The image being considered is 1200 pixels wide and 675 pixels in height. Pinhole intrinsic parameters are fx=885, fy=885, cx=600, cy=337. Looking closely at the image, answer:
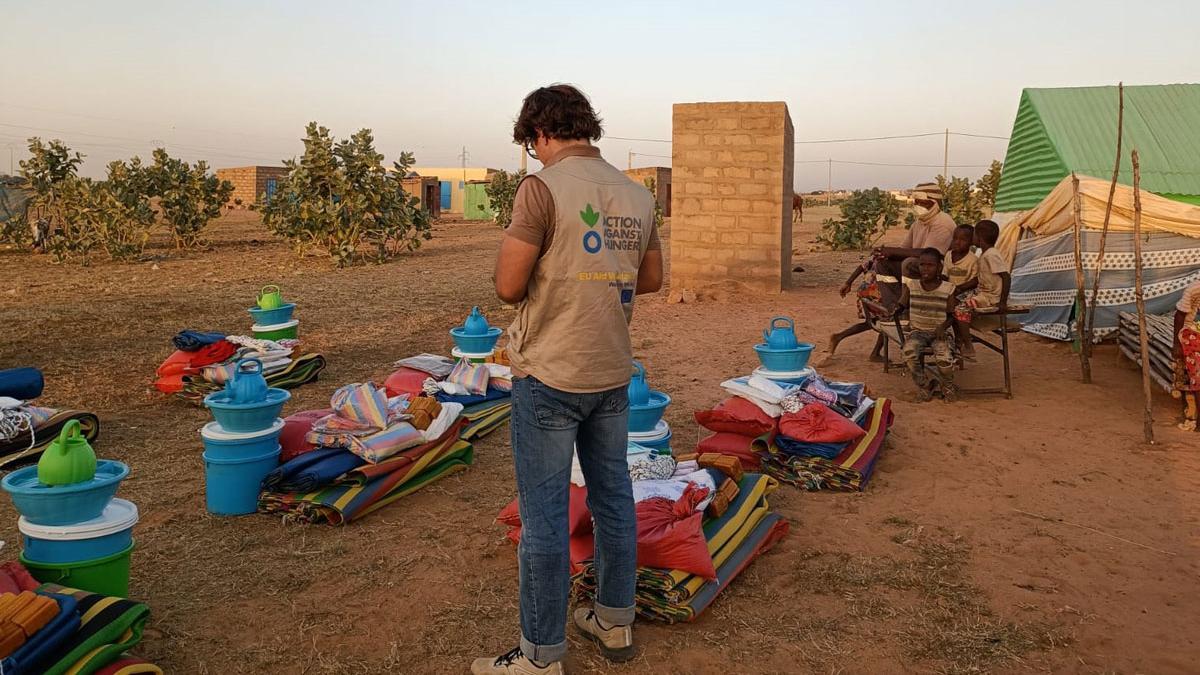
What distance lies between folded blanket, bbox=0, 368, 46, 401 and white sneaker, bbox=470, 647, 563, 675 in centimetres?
393

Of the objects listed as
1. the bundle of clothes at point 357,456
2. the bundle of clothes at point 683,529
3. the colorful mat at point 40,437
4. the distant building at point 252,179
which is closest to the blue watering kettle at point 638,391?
the bundle of clothes at point 683,529

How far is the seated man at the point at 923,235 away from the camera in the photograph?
734 centimetres

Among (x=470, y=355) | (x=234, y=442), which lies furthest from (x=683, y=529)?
(x=470, y=355)

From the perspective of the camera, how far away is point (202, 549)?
379cm

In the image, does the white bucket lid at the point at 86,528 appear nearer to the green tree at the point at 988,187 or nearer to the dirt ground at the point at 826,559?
the dirt ground at the point at 826,559

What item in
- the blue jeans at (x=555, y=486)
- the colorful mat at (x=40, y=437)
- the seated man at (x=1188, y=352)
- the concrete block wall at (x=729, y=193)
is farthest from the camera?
the concrete block wall at (x=729, y=193)

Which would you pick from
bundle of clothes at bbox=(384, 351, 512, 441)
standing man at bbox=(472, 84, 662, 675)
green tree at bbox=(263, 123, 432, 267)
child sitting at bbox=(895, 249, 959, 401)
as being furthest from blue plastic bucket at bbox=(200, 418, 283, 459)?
green tree at bbox=(263, 123, 432, 267)

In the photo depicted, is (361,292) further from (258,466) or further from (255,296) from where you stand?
(258,466)

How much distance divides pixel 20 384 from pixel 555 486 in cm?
423

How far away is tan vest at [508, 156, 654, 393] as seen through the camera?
2.47 meters

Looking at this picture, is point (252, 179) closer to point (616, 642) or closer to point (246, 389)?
point (246, 389)

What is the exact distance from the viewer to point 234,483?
162 inches

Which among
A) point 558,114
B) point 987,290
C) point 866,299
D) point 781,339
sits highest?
point 558,114

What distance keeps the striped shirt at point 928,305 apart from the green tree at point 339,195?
11.7 m
